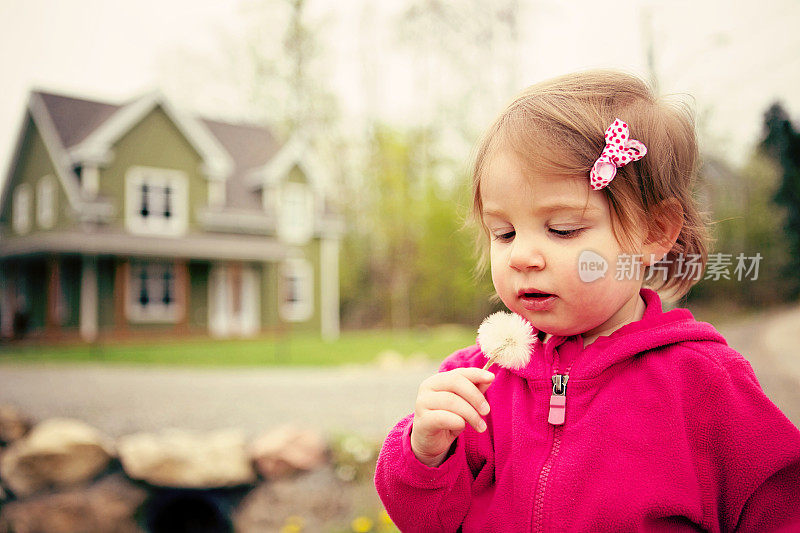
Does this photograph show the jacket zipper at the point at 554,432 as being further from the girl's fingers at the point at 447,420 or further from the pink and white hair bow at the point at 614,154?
the pink and white hair bow at the point at 614,154

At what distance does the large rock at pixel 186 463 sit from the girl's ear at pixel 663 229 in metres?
2.37

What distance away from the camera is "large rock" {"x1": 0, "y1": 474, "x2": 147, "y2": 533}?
8.82 feet

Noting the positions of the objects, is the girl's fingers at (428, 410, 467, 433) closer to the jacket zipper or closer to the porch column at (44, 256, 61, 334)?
the jacket zipper

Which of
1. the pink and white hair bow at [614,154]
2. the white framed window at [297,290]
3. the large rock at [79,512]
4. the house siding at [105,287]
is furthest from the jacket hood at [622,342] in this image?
the white framed window at [297,290]

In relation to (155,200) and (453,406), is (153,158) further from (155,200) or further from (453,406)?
(453,406)

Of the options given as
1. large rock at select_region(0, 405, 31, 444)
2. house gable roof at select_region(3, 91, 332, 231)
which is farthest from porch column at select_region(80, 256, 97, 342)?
large rock at select_region(0, 405, 31, 444)

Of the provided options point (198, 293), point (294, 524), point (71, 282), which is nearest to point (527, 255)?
point (294, 524)

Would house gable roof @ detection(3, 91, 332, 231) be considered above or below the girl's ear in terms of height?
above

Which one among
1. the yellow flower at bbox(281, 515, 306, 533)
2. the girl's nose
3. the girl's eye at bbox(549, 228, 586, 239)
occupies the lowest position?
the yellow flower at bbox(281, 515, 306, 533)

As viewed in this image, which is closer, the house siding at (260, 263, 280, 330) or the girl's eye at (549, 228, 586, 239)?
the girl's eye at (549, 228, 586, 239)

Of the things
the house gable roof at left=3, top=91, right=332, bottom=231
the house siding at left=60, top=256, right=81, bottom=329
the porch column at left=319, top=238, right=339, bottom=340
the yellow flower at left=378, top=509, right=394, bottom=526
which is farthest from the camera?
the porch column at left=319, top=238, right=339, bottom=340

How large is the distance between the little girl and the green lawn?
3277 millimetres

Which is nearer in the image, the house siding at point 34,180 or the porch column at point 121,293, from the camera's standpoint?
the house siding at point 34,180

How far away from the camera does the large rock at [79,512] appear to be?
2688mm
